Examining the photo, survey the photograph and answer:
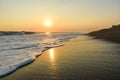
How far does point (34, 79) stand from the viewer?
814 cm

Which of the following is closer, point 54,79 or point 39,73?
point 54,79

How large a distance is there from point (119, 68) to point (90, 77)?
2.35m

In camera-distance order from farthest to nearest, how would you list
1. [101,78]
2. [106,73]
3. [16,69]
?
[16,69] < [106,73] < [101,78]

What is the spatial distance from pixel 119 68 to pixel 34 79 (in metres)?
4.77

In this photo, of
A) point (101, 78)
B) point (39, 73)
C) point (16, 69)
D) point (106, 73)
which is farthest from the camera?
point (16, 69)

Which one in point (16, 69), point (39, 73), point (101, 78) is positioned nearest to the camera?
point (101, 78)

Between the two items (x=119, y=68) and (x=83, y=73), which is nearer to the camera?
(x=83, y=73)

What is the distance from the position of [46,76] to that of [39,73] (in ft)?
2.51

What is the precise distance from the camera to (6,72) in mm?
9766

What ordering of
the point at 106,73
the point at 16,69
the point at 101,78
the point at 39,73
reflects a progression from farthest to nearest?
1. the point at 16,69
2. the point at 39,73
3. the point at 106,73
4. the point at 101,78

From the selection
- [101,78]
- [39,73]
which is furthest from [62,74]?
[101,78]

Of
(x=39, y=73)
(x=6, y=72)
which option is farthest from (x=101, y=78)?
(x=6, y=72)

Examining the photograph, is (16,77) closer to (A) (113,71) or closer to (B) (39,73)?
(B) (39,73)

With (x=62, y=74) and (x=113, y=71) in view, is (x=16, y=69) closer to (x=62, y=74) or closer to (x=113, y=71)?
(x=62, y=74)
